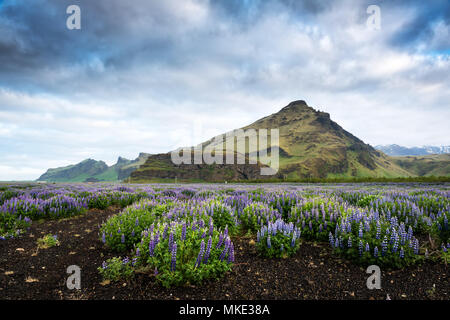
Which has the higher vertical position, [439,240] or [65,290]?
[439,240]

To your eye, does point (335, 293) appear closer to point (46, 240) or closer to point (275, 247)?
point (275, 247)

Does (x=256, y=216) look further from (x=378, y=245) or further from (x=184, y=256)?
(x=184, y=256)

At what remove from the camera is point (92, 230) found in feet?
22.1

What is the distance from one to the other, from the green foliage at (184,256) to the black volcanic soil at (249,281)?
0.66ft

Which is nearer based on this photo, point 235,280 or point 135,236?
point 235,280

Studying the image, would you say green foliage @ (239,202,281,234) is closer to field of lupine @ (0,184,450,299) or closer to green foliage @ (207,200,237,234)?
field of lupine @ (0,184,450,299)

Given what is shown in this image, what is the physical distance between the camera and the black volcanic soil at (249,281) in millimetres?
3203

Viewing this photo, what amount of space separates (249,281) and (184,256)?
1134 mm

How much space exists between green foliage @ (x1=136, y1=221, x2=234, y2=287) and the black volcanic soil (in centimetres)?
20

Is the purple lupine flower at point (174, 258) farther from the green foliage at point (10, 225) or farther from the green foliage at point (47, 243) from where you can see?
the green foliage at point (10, 225)

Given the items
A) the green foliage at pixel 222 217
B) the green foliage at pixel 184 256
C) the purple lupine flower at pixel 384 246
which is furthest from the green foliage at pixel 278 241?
the purple lupine flower at pixel 384 246

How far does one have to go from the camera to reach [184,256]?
3.51m
